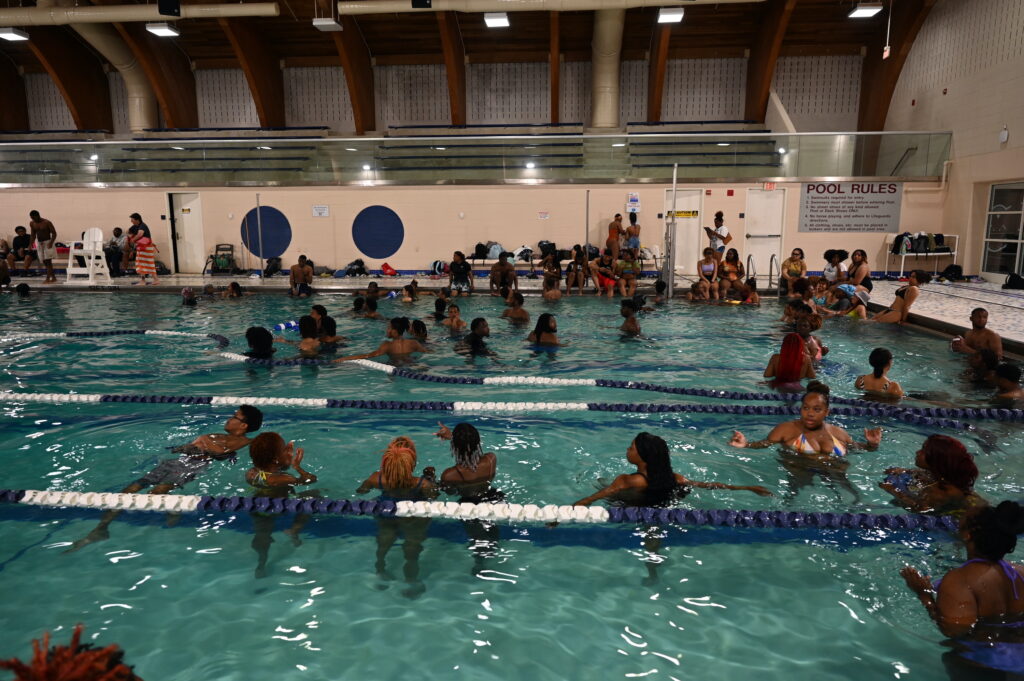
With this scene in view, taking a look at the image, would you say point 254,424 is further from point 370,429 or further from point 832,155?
point 832,155

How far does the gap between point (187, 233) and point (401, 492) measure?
17.2 meters

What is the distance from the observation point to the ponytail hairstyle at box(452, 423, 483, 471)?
4.19 metres

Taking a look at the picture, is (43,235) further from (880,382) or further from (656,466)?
(880,382)

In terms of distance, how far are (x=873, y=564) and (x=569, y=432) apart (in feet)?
8.84

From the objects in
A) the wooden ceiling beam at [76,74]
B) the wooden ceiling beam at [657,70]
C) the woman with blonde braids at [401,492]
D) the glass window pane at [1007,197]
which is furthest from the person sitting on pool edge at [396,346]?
the wooden ceiling beam at [76,74]

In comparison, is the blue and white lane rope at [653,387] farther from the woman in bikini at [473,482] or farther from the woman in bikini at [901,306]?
the woman in bikini at [901,306]

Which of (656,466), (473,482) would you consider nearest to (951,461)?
(656,466)

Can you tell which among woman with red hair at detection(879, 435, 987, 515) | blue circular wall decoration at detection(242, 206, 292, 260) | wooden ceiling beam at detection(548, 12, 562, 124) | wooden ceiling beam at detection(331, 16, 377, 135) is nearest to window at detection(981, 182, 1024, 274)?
wooden ceiling beam at detection(548, 12, 562, 124)

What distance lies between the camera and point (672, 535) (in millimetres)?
4152

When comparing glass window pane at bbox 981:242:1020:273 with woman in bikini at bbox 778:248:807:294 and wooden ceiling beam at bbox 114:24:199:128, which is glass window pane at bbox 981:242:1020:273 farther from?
wooden ceiling beam at bbox 114:24:199:128

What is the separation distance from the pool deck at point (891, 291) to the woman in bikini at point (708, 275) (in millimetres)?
828

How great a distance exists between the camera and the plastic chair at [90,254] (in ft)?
53.4

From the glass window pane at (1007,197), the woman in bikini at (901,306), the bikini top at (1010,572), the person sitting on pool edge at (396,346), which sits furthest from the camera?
the glass window pane at (1007,197)

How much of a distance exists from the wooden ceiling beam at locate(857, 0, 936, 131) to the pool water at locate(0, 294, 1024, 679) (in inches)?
609
